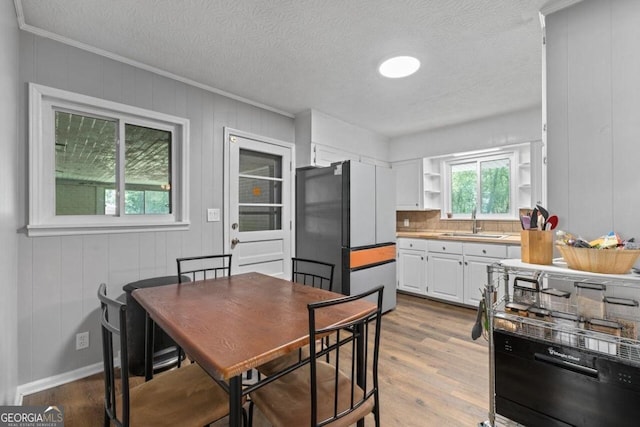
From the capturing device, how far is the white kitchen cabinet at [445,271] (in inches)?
140

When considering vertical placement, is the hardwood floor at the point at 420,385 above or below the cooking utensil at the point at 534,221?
below

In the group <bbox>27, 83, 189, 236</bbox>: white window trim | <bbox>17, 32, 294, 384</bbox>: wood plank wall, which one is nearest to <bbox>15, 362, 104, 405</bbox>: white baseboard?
<bbox>17, 32, 294, 384</bbox>: wood plank wall

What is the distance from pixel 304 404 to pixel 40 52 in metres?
2.78

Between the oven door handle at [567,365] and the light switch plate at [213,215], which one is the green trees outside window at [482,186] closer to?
the oven door handle at [567,365]

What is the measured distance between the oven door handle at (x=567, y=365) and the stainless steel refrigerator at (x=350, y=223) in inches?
71.8

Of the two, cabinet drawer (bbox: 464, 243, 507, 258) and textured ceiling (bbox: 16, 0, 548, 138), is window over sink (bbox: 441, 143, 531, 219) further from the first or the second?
textured ceiling (bbox: 16, 0, 548, 138)

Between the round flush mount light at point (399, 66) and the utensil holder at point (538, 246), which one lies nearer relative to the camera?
the utensil holder at point (538, 246)

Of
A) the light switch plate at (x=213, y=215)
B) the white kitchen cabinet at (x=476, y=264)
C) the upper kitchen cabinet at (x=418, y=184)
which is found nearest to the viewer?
the light switch plate at (x=213, y=215)

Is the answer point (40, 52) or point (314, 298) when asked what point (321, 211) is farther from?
point (40, 52)

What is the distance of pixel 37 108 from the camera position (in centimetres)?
195

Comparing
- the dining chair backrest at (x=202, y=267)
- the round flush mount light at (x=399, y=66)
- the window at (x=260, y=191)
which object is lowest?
the dining chair backrest at (x=202, y=267)

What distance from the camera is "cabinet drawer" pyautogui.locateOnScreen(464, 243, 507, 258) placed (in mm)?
3244

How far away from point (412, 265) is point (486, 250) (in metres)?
0.99

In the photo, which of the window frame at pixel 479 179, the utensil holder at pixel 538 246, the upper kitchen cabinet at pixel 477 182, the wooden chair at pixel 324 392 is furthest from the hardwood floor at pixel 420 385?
the upper kitchen cabinet at pixel 477 182
